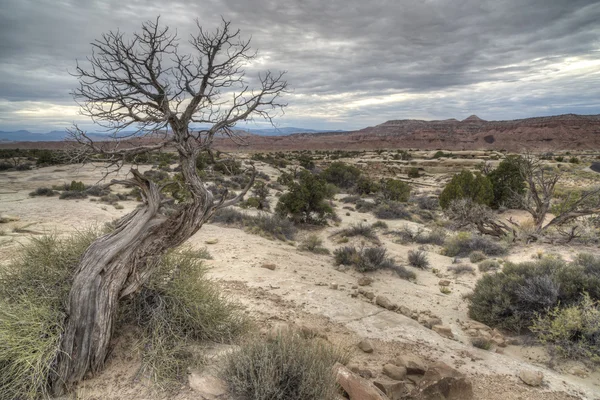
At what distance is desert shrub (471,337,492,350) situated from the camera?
520 centimetres

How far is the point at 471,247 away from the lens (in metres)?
11.5

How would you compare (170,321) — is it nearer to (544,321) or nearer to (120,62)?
(120,62)

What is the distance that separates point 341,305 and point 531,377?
3.15 m

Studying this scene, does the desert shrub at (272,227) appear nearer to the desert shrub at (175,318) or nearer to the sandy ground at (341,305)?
the sandy ground at (341,305)

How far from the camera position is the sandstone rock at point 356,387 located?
313 centimetres

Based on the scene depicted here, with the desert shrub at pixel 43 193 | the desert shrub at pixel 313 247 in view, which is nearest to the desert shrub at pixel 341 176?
the desert shrub at pixel 313 247

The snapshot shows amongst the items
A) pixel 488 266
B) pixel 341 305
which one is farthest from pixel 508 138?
pixel 341 305

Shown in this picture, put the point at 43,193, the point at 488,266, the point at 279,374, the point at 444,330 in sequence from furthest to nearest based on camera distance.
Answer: the point at 43,193 < the point at 488,266 < the point at 444,330 < the point at 279,374

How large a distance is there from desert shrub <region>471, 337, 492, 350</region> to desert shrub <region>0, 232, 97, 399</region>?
19.0 ft

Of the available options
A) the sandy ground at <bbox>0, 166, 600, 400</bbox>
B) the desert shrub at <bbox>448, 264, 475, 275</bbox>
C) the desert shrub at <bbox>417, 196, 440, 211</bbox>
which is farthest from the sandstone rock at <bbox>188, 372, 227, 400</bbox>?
the desert shrub at <bbox>417, 196, 440, 211</bbox>

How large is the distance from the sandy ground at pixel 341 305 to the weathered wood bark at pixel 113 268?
1.00 feet

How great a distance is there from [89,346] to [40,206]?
1324cm

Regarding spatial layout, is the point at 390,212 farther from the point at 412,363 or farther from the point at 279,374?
the point at 279,374

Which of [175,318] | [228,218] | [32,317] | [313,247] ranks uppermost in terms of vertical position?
[32,317]
